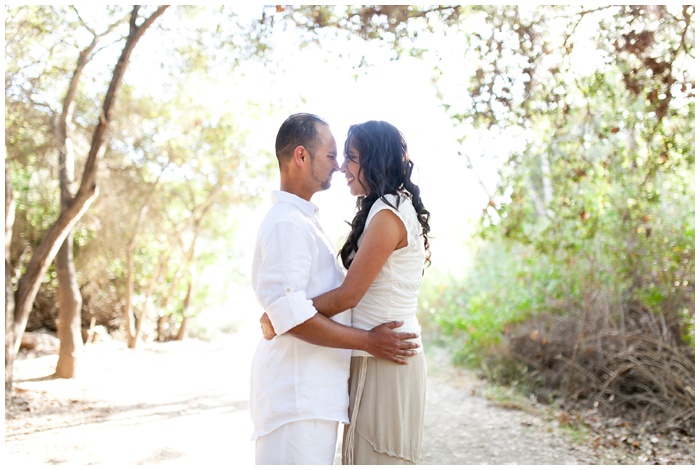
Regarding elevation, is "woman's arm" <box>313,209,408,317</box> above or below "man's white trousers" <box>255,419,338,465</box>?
above

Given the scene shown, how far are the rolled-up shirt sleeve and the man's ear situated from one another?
28cm

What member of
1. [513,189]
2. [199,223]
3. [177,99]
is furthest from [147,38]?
[199,223]

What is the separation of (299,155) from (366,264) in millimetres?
476

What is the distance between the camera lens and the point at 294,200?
2.18 m

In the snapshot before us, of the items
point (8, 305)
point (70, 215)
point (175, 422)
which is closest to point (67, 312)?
point (70, 215)

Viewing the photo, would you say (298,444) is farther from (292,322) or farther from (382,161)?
(382,161)

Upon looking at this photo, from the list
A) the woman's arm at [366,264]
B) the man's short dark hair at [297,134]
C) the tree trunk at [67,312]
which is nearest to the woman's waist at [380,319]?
the woman's arm at [366,264]

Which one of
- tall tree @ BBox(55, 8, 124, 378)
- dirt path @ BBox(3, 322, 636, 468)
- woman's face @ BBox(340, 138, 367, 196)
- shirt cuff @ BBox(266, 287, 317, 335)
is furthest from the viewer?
tall tree @ BBox(55, 8, 124, 378)

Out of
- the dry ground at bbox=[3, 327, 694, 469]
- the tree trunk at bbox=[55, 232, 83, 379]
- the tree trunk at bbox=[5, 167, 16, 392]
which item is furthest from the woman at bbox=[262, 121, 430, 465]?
the tree trunk at bbox=[55, 232, 83, 379]

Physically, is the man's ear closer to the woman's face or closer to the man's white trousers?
the woman's face

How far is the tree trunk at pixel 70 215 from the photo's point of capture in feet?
18.1

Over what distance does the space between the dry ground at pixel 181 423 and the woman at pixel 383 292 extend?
2727 millimetres

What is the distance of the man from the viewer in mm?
2002

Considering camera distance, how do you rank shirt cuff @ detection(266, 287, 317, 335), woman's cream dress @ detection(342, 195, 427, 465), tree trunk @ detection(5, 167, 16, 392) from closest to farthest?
shirt cuff @ detection(266, 287, 317, 335) → woman's cream dress @ detection(342, 195, 427, 465) → tree trunk @ detection(5, 167, 16, 392)
